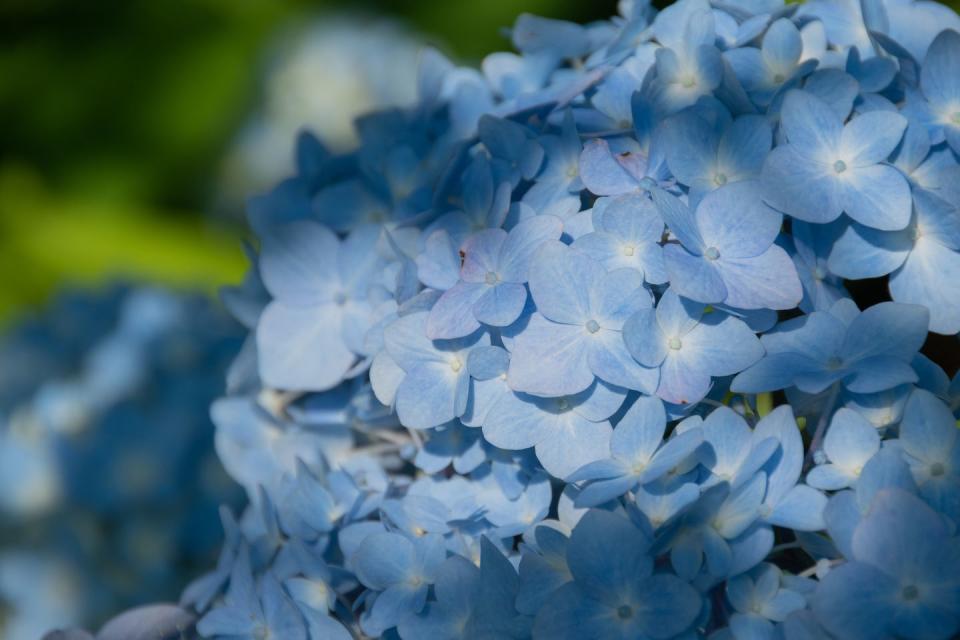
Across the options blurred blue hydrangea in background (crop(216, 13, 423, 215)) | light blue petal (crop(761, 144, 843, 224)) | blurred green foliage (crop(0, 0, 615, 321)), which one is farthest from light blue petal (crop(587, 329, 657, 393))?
blurred green foliage (crop(0, 0, 615, 321))

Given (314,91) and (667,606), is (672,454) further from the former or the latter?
(314,91)

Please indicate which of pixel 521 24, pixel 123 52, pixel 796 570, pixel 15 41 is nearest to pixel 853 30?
pixel 521 24

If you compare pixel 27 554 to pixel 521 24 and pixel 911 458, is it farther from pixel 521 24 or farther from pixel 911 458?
pixel 911 458

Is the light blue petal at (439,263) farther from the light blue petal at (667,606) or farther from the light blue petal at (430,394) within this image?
the light blue petal at (667,606)

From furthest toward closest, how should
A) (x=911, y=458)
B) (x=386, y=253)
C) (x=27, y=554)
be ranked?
1. (x=27, y=554)
2. (x=386, y=253)
3. (x=911, y=458)

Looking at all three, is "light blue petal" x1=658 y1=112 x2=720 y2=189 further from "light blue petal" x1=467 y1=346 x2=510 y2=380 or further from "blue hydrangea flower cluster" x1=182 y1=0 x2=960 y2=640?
"light blue petal" x1=467 y1=346 x2=510 y2=380

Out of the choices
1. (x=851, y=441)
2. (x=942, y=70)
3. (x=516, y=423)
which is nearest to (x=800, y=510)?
(x=851, y=441)
